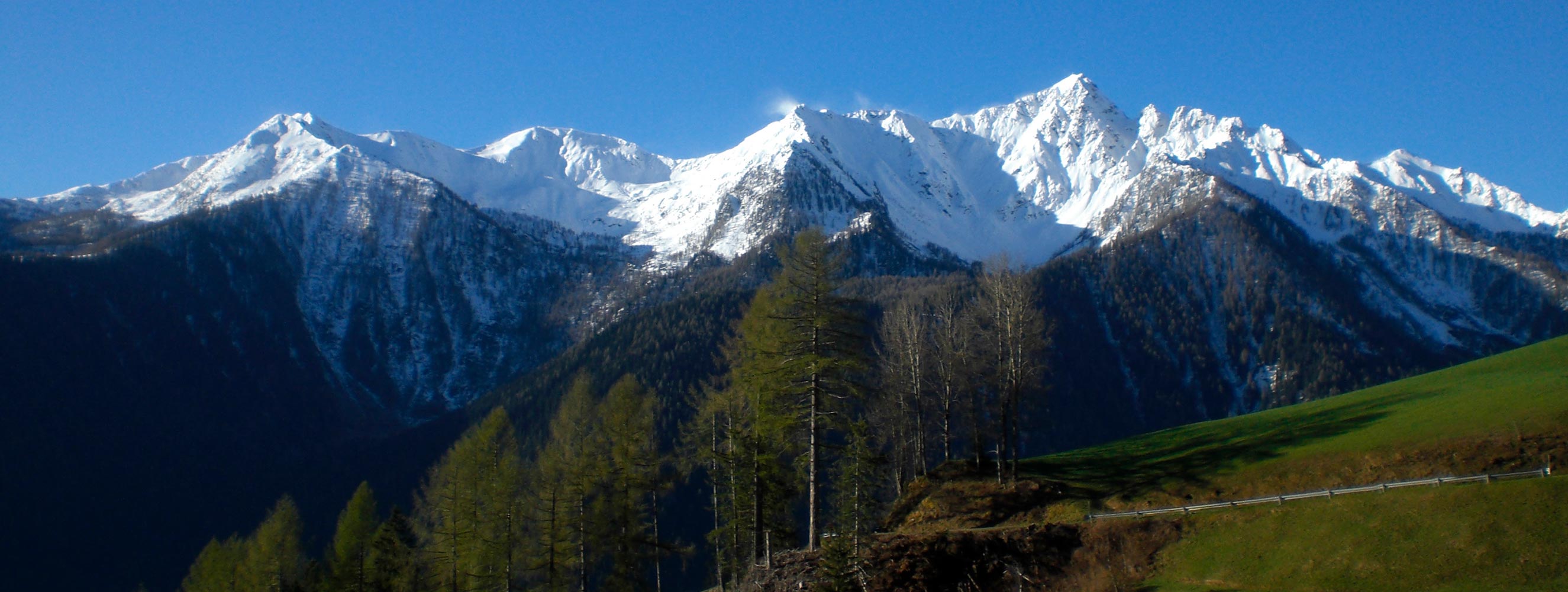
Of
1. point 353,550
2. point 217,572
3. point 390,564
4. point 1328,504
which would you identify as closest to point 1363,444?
point 1328,504

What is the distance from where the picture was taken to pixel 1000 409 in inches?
1499

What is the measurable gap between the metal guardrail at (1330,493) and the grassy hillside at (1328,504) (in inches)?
16.2

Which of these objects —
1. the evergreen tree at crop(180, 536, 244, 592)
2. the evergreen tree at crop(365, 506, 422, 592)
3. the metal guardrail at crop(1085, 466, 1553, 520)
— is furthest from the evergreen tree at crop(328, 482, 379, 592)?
the metal guardrail at crop(1085, 466, 1553, 520)

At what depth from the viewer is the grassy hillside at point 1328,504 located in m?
22.8

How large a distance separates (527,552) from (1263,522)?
3234cm

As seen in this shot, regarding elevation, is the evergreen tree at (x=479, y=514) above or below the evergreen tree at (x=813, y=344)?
below

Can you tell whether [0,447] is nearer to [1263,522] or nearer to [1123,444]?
[1123,444]

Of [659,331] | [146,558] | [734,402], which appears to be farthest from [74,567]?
[734,402]

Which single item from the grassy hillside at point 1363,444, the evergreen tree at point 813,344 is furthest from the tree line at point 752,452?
the grassy hillside at point 1363,444

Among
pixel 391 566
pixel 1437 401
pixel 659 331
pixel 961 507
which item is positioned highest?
pixel 659 331

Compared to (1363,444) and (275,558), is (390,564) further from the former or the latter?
(1363,444)

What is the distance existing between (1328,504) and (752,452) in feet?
62.6

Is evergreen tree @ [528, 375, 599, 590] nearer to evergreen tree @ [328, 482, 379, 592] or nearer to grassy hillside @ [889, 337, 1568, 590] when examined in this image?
evergreen tree @ [328, 482, 379, 592]

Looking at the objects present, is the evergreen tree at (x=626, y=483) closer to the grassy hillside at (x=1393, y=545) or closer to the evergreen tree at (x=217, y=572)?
the grassy hillside at (x=1393, y=545)
